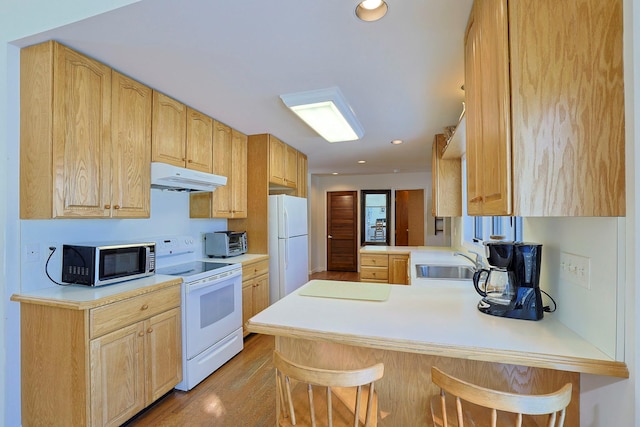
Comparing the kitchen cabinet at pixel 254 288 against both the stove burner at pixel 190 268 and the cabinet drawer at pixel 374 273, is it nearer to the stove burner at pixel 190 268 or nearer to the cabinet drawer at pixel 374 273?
the stove burner at pixel 190 268

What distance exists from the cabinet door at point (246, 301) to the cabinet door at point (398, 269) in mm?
1863

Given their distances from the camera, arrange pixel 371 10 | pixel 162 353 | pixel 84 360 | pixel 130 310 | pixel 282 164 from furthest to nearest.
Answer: pixel 282 164 → pixel 162 353 → pixel 130 310 → pixel 84 360 → pixel 371 10

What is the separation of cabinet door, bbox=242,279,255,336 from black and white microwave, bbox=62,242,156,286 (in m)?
1.14

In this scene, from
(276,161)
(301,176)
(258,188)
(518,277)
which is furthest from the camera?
(301,176)

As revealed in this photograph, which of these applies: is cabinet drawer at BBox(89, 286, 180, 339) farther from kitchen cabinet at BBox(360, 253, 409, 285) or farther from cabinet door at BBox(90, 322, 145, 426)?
kitchen cabinet at BBox(360, 253, 409, 285)

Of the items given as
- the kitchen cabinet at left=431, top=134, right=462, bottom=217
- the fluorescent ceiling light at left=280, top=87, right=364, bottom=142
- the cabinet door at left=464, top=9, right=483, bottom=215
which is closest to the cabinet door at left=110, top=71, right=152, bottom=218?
the fluorescent ceiling light at left=280, top=87, right=364, bottom=142

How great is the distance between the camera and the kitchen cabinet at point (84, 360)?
1.59 m

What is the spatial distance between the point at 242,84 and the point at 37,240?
1.63m

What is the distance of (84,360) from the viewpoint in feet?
5.16

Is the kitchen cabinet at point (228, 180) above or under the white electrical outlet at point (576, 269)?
above

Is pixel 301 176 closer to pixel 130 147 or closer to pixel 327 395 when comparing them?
pixel 130 147

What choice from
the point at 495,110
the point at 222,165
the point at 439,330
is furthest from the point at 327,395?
the point at 222,165

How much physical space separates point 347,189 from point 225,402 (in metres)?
5.26

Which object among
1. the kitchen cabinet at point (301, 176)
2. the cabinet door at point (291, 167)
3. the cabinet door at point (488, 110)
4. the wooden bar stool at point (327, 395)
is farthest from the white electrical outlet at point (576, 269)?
the kitchen cabinet at point (301, 176)
